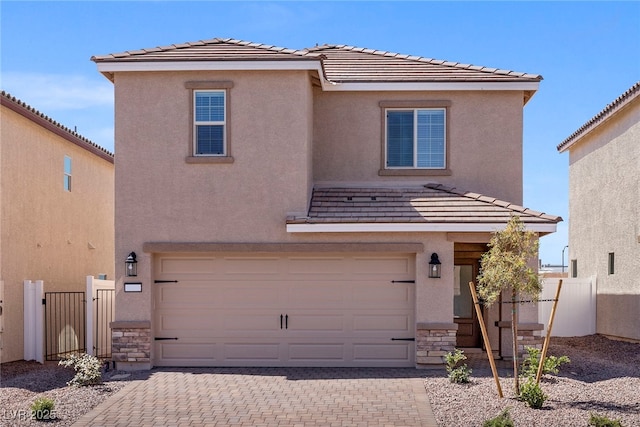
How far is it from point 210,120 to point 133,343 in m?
4.44

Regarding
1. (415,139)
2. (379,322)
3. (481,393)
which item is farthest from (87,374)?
(415,139)

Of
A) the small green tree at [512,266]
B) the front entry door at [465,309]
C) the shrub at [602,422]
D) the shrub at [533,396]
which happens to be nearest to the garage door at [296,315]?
the front entry door at [465,309]

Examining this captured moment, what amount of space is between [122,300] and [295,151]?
430 cm

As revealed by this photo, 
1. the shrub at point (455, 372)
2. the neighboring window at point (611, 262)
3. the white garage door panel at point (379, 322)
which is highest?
the neighboring window at point (611, 262)

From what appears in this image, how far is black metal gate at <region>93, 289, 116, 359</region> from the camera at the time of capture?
51.4ft

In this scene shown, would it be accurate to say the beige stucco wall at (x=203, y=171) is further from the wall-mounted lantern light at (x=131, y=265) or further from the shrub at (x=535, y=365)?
the shrub at (x=535, y=365)

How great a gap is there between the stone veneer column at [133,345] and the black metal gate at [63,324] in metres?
2.47

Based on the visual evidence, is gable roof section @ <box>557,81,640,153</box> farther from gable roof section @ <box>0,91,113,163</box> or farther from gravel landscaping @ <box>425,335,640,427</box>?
gable roof section @ <box>0,91,113,163</box>

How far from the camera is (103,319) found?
16016 millimetres

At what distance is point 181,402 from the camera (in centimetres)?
1078

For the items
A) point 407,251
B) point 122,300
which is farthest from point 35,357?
point 407,251

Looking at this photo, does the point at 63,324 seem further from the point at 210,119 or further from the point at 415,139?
the point at 415,139

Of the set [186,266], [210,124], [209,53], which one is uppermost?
[209,53]

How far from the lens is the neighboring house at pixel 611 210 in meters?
17.7
